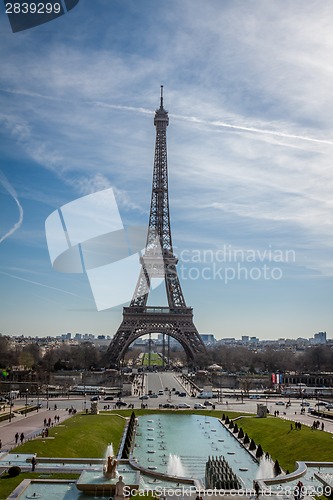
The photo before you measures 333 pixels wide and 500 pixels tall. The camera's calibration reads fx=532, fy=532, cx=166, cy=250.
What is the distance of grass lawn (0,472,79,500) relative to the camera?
21445 millimetres

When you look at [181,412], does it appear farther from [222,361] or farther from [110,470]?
[222,361]

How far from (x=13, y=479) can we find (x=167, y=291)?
66.1 meters

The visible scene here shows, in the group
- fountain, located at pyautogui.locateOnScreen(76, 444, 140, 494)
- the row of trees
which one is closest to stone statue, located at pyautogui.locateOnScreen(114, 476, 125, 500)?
fountain, located at pyautogui.locateOnScreen(76, 444, 140, 494)

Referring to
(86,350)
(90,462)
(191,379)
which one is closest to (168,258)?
(191,379)

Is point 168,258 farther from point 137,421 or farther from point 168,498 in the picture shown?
point 168,498

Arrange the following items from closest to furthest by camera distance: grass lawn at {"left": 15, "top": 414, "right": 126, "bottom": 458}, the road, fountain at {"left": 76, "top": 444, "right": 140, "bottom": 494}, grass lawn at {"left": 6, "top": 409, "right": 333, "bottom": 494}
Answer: fountain at {"left": 76, "top": 444, "right": 140, "bottom": 494}
grass lawn at {"left": 15, "top": 414, "right": 126, "bottom": 458}
grass lawn at {"left": 6, "top": 409, "right": 333, "bottom": 494}
the road

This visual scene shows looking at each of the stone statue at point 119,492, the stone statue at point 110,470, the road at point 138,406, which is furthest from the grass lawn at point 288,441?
the stone statue at point 119,492

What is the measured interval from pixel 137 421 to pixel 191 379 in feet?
122

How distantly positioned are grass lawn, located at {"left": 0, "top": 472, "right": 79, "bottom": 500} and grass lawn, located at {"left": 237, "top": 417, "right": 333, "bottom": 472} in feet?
39.1

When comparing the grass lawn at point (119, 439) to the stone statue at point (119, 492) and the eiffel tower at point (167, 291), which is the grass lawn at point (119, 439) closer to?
the stone statue at point (119, 492)

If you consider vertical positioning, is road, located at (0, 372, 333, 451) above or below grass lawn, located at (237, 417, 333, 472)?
above

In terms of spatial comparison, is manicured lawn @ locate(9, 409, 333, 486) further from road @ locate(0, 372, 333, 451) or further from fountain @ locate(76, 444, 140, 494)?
fountain @ locate(76, 444, 140, 494)

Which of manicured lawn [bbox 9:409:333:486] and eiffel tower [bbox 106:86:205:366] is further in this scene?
eiffel tower [bbox 106:86:205:366]

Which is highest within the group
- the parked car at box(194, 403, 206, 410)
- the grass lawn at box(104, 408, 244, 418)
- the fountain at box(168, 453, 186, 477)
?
the parked car at box(194, 403, 206, 410)
